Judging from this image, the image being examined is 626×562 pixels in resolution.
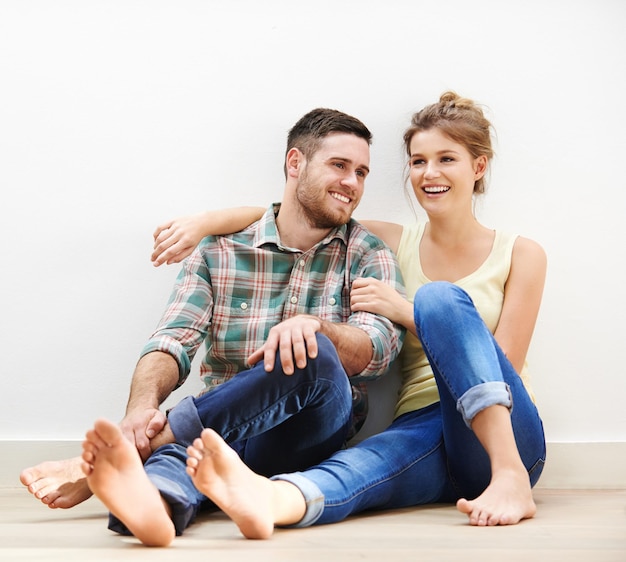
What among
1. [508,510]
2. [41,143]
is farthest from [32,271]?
[508,510]

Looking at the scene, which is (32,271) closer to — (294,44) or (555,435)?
(294,44)

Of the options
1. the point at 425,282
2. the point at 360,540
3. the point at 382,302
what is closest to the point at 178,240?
the point at 382,302

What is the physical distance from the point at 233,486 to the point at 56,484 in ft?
1.88

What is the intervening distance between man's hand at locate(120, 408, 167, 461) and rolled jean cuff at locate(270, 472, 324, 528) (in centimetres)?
34

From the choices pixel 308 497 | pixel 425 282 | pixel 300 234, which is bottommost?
pixel 308 497

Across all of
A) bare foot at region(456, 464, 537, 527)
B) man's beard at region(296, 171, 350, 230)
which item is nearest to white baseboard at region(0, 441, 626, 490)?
bare foot at region(456, 464, 537, 527)

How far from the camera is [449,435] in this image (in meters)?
1.70

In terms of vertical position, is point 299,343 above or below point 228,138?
below

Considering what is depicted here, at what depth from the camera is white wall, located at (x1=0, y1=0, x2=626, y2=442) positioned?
2.32 metres

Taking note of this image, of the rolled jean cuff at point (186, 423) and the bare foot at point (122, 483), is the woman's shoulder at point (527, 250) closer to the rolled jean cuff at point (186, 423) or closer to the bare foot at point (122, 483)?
the rolled jean cuff at point (186, 423)

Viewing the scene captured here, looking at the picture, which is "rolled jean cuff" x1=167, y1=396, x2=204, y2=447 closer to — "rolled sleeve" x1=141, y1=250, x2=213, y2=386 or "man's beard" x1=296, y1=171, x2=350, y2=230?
"rolled sleeve" x1=141, y1=250, x2=213, y2=386

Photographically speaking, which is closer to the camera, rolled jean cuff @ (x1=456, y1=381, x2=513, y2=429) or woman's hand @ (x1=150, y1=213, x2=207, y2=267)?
rolled jean cuff @ (x1=456, y1=381, x2=513, y2=429)

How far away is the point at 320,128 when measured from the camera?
215cm

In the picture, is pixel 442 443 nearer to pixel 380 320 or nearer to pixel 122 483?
pixel 380 320
